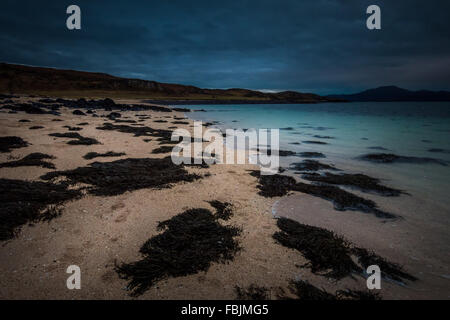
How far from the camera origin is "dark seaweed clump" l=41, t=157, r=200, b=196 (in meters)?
5.18

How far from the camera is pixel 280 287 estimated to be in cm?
265

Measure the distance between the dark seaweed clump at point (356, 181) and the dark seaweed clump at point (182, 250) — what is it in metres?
4.44

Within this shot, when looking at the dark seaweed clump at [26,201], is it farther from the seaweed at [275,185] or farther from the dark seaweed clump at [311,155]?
the dark seaweed clump at [311,155]

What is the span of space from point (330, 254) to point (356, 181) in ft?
14.8

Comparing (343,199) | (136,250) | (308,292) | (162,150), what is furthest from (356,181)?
(162,150)

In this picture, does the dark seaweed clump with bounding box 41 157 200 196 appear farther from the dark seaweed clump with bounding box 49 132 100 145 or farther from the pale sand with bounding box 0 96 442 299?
the dark seaweed clump with bounding box 49 132 100 145

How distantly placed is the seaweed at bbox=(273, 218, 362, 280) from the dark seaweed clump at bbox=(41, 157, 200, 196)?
127 inches

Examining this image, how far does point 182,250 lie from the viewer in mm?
3199

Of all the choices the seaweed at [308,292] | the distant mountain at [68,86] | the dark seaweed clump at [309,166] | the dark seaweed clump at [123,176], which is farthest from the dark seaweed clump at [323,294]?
the distant mountain at [68,86]

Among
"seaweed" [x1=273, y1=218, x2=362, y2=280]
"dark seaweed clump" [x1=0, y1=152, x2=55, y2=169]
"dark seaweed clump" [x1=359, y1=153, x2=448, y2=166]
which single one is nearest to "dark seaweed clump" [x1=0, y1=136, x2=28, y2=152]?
"dark seaweed clump" [x1=0, y1=152, x2=55, y2=169]

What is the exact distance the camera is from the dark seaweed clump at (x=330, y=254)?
298cm

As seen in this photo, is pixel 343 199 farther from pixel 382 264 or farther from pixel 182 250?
pixel 182 250

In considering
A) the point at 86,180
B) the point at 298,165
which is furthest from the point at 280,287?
the point at 298,165
